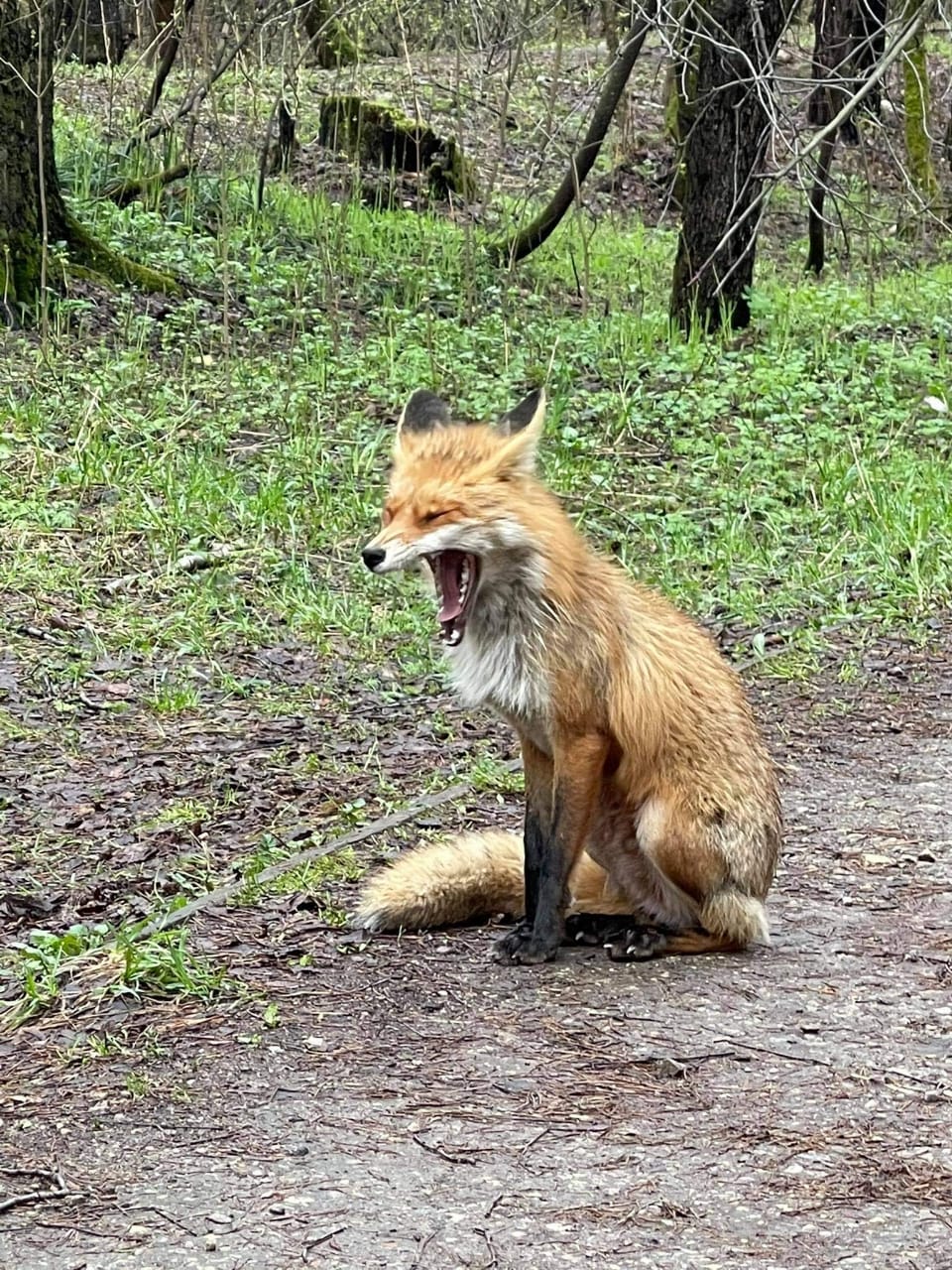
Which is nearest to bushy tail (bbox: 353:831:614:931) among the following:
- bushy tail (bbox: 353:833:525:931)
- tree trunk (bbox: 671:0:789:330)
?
bushy tail (bbox: 353:833:525:931)

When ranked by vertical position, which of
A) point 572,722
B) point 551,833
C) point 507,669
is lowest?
point 551,833

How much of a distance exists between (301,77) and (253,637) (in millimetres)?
14378

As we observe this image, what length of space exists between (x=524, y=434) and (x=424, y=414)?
499mm

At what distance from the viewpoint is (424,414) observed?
5.13 metres

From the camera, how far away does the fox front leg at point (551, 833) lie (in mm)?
4695

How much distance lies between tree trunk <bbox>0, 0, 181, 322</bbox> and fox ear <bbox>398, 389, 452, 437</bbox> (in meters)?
6.20

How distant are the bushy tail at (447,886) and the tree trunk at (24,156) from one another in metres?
6.82

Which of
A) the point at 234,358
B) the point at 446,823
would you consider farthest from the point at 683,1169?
the point at 234,358

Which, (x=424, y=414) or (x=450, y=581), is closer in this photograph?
(x=450, y=581)

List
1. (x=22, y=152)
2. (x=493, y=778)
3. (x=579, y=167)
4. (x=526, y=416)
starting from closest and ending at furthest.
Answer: (x=526, y=416), (x=493, y=778), (x=22, y=152), (x=579, y=167)

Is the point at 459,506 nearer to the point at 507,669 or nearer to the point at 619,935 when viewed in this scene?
the point at 507,669

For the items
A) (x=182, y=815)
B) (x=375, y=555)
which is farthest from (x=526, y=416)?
(x=182, y=815)

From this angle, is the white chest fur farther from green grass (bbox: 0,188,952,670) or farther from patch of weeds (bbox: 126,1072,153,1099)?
green grass (bbox: 0,188,952,670)

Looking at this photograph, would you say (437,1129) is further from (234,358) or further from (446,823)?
(234,358)
